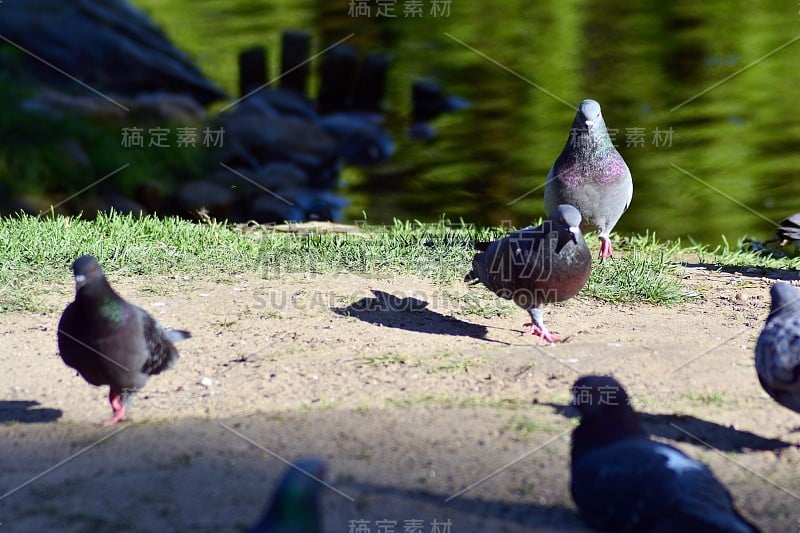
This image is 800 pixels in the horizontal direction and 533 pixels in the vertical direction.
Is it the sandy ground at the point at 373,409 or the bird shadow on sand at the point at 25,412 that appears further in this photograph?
the bird shadow on sand at the point at 25,412

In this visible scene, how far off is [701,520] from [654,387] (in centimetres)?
149

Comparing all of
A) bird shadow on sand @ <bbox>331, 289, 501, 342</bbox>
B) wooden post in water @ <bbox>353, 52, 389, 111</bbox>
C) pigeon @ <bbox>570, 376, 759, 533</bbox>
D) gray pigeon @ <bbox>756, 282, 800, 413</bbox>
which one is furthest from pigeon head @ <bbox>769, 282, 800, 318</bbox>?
wooden post in water @ <bbox>353, 52, 389, 111</bbox>

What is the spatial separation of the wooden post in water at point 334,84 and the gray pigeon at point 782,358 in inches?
393

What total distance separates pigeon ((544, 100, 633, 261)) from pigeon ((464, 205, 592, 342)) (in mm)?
1182

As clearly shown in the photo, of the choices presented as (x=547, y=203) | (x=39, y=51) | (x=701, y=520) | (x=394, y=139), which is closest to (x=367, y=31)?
(x=394, y=139)

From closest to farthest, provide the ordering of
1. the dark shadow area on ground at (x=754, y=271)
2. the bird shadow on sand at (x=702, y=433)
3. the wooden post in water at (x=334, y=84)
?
the bird shadow on sand at (x=702, y=433) < the dark shadow area on ground at (x=754, y=271) < the wooden post in water at (x=334, y=84)

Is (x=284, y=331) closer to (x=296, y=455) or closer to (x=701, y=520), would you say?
(x=296, y=455)

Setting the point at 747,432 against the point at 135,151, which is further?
the point at 135,151

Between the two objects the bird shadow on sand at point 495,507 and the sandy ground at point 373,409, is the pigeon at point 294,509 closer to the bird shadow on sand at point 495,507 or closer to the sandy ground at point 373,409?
the sandy ground at point 373,409

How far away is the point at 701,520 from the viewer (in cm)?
238

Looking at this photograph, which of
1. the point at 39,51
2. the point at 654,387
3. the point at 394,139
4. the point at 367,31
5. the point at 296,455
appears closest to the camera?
the point at 296,455

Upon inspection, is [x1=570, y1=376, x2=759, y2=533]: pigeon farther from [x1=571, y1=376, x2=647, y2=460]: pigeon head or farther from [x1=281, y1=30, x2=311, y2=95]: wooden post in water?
[x1=281, y1=30, x2=311, y2=95]: wooden post in water

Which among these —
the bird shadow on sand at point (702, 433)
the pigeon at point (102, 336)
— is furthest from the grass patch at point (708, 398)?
the pigeon at point (102, 336)

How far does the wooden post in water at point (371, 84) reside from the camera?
520 inches
